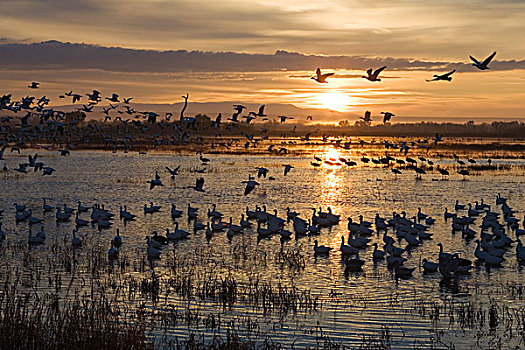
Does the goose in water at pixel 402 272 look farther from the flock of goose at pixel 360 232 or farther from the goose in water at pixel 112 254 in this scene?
the goose in water at pixel 112 254

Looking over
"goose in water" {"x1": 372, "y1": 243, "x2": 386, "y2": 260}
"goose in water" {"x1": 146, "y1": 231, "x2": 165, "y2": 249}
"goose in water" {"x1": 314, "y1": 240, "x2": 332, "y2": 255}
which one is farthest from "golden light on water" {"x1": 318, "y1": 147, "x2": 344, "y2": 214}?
"goose in water" {"x1": 146, "y1": 231, "x2": 165, "y2": 249}

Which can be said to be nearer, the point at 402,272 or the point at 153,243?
the point at 402,272

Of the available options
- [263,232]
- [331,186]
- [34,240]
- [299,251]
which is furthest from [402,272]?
[331,186]

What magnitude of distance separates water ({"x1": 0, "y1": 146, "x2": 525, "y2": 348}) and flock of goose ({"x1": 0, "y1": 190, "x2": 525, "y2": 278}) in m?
0.29

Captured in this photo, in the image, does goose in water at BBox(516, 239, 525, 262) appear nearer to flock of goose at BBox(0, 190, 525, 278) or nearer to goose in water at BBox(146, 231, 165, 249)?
flock of goose at BBox(0, 190, 525, 278)

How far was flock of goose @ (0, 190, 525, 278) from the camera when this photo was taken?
17.6m

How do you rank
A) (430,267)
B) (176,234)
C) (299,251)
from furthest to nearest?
(176,234)
(299,251)
(430,267)

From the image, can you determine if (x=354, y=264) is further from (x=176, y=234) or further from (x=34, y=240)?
→ (x=34, y=240)

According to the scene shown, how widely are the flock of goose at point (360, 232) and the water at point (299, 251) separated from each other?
29 cm

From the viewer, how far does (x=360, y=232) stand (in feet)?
73.5

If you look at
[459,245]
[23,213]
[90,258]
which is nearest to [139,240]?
[90,258]

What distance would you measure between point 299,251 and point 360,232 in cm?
356

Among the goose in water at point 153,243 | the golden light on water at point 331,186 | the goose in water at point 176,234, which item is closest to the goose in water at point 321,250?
the goose in water at point 153,243

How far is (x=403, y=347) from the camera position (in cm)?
1123
